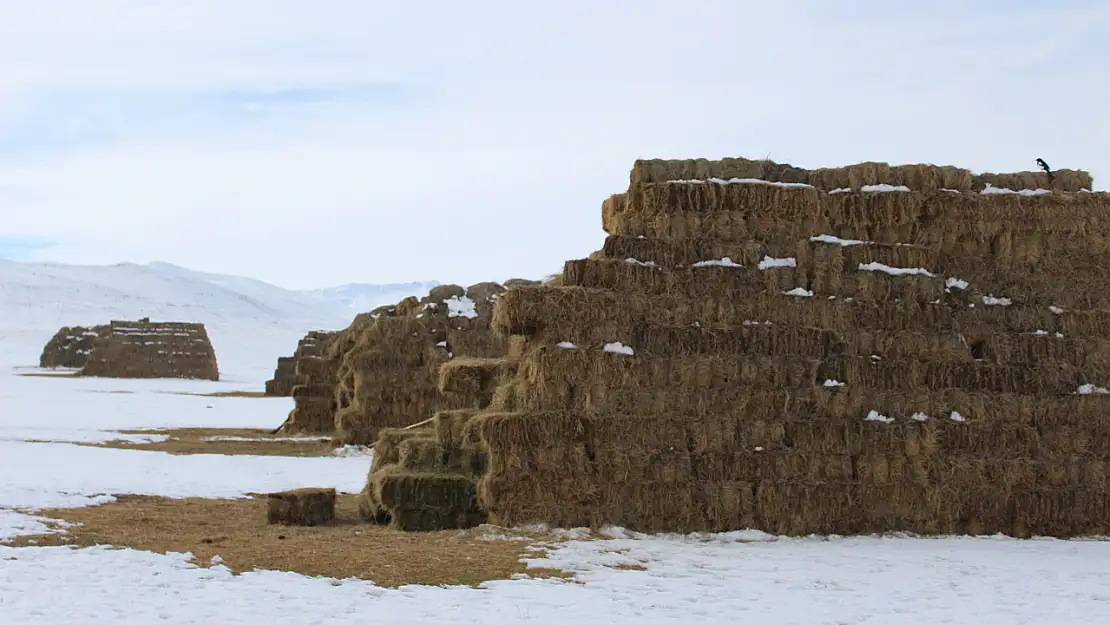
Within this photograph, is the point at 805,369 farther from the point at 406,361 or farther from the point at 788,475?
the point at 406,361

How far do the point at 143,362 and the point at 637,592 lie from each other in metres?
56.2

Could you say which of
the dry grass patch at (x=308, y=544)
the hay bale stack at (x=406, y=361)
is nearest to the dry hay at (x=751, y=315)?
the dry grass patch at (x=308, y=544)

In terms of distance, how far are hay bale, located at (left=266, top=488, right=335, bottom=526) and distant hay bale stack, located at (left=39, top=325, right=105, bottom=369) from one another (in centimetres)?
6093

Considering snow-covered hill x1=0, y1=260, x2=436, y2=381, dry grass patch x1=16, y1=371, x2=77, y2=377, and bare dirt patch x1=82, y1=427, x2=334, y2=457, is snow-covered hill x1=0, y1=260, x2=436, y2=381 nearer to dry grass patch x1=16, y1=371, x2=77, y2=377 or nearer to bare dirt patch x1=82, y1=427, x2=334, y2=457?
dry grass patch x1=16, y1=371, x2=77, y2=377

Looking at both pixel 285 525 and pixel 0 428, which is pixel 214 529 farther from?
pixel 0 428

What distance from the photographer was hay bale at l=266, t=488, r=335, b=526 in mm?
12969

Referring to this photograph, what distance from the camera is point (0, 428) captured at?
26.2 metres

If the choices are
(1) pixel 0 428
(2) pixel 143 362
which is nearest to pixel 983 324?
(1) pixel 0 428

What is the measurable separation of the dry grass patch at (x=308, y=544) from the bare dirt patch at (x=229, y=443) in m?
8.70

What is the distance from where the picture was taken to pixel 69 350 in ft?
232

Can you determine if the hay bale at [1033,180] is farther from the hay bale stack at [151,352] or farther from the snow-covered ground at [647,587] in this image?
the hay bale stack at [151,352]

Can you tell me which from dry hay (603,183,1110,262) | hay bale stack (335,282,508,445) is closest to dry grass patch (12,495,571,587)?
dry hay (603,183,1110,262)

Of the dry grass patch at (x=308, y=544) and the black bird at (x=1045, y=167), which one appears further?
the black bird at (x=1045, y=167)

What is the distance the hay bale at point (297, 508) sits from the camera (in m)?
13.0
